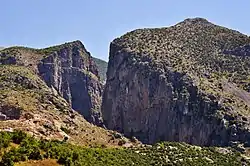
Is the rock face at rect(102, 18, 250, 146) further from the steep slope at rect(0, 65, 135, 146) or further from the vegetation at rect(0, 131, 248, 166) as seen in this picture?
the vegetation at rect(0, 131, 248, 166)

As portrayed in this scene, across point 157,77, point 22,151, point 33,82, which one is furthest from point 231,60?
point 22,151

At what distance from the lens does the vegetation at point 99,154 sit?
65.2 meters

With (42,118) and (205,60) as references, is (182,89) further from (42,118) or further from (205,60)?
(42,118)

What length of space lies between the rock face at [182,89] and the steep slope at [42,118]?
25.7 meters

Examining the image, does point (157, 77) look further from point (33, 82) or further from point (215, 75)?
point (33, 82)

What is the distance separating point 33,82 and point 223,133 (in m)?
62.9

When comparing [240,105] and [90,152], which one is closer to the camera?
[90,152]

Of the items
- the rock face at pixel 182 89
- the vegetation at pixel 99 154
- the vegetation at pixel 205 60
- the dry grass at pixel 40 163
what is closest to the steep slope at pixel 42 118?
the vegetation at pixel 99 154

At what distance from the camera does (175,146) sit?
121625mm

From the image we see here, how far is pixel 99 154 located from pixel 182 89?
268 ft

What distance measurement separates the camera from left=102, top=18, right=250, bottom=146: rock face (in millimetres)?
153875

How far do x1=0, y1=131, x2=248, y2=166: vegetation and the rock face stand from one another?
1061 inches

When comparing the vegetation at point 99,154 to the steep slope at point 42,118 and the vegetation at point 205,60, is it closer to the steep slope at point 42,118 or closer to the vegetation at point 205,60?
the steep slope at point 42,118

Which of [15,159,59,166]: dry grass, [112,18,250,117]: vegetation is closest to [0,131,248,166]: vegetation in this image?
[15,159,59,166]: dry grass
